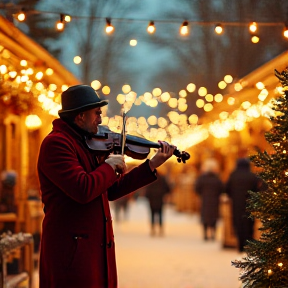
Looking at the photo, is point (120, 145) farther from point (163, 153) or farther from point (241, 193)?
point (241, 193)

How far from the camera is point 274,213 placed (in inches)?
213

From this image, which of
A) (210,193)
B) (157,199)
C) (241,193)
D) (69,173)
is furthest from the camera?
(157,199)

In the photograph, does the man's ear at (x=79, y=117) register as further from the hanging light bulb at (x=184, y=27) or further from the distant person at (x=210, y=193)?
the distant person at (x=210, y=193)

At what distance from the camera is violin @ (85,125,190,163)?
5.25 meters

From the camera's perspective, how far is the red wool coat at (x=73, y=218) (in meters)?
4.97

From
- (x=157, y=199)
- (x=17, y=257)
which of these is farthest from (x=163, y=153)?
(x=157, y=199)

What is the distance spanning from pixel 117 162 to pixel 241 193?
9.75 meters

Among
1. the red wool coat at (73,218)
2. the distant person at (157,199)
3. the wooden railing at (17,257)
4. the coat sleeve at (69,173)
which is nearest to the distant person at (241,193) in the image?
the distant person at (157,199)

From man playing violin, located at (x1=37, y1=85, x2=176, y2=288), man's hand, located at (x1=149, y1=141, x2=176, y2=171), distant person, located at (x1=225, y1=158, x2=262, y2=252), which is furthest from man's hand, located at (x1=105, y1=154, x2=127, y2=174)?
distant person, located at (x1=225, y1=158, x2=262, y2=252)

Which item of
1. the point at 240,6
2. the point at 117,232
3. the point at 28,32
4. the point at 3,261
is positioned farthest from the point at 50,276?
the point at 117,232

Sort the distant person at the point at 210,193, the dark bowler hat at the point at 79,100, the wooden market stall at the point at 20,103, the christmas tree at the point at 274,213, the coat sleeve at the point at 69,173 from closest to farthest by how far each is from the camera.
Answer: the coat sleeve at the point at 69,173 → the dark bowler hat at the point at 79,100 → the christmas tree at the point at 274,213 → the wooden market stall at the point at 20,103 → the distant person at the point at 210,193

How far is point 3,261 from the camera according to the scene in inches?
295

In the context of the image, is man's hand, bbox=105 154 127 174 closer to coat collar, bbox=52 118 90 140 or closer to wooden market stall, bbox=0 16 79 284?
coat collar, bbox=52 118 90 140

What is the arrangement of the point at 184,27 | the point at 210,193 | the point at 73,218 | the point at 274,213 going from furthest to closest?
the point at 210,193 → the point at 184,27 → the point at 274,213 → the point at 73,218
